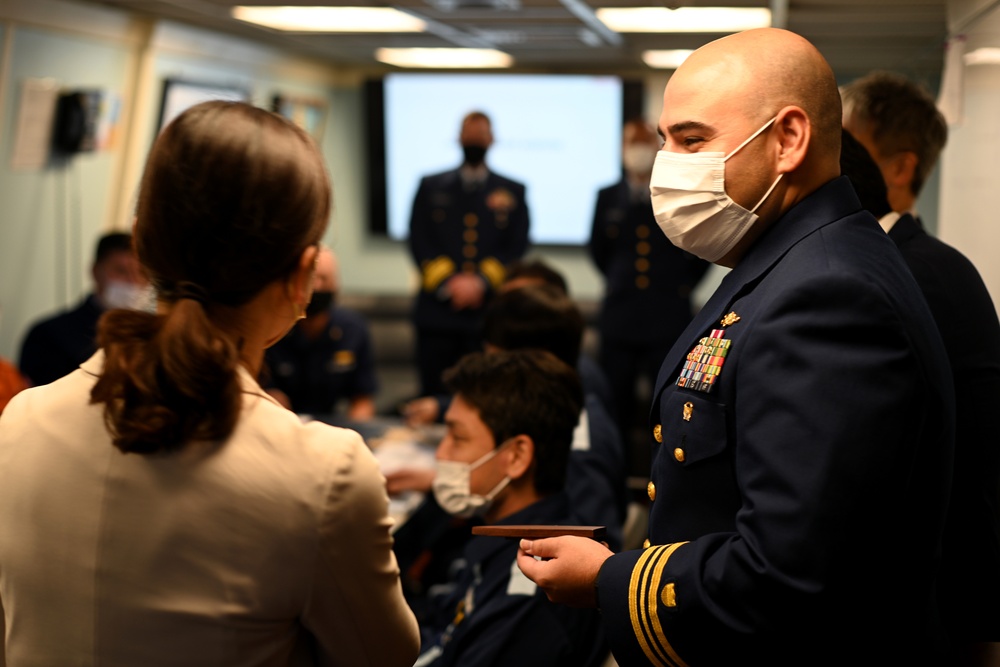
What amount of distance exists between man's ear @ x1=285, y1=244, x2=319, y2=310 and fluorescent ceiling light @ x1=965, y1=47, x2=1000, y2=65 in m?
1.59

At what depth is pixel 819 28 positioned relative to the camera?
3754 millimetres

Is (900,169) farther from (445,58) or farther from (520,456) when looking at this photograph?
(445,58)

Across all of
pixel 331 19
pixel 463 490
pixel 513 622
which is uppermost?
pixel 331 19

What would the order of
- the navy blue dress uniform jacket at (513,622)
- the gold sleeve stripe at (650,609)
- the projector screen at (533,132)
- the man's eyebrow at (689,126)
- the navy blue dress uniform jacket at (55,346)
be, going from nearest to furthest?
1. the gold sleeve stripe at (650,609)
2. the man's eyebrow at (689,126)
3. the navy blue dress uniform jacket at (513,622)
4. the navy blue dress uniform jacket at (55,346)
5. the projector screen at (533,132)

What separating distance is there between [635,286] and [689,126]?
377 cm

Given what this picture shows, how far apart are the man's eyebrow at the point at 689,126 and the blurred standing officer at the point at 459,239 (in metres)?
3.94

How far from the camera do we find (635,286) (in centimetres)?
507

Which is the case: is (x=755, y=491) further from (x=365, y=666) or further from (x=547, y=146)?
(x=547, y=146)

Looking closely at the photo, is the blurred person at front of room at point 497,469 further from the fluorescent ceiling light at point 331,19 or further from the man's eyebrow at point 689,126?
the fluorescent ceiling light at point 331,19

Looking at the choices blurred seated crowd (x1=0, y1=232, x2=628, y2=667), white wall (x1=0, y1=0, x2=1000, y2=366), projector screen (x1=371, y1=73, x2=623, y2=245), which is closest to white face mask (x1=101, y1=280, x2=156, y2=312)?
white wall (x1=0, y1=0, x2=1000, y2=366)

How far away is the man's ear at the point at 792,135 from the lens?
1275mm

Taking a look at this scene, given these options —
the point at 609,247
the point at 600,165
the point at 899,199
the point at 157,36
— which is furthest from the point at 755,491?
the point at 600,165

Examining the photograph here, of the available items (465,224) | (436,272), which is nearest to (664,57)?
(465,224)

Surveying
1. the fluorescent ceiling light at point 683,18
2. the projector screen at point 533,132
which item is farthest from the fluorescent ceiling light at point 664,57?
the fluorescent ceiling light at point 683,18
